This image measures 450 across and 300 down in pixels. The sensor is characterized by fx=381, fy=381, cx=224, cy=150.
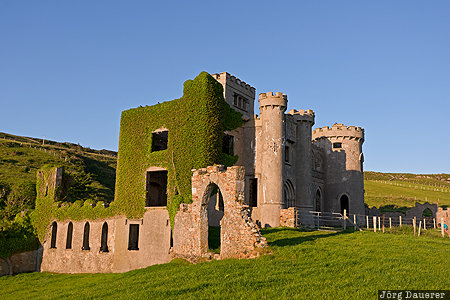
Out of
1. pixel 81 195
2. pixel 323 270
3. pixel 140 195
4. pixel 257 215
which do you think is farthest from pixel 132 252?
pixel 81 195

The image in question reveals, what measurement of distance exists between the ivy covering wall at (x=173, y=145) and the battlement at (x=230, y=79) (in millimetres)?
5711

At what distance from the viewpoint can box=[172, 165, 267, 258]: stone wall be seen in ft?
63.6

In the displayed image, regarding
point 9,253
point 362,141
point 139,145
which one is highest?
point 362,141

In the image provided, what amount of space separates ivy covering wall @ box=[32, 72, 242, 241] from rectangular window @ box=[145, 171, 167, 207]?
72.8 inches

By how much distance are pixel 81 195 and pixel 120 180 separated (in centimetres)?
1847

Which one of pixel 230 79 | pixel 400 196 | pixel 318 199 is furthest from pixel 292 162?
pixel 400 196

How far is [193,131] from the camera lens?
91.0 feet

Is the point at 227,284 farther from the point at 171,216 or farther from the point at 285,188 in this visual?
the point at 285,188

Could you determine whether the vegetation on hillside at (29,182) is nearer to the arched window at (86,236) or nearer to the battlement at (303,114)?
the arched window at (86,236)

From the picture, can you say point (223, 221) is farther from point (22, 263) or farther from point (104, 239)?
point (22, 263)

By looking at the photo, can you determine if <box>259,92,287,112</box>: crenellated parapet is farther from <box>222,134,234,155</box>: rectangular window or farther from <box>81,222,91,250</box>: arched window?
<box>81,222,91,250</box>: arched window

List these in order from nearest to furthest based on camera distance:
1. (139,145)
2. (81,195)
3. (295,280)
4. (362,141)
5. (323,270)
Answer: (295,280)
(323,270)
(139,145)
(362,141)
(81,195)

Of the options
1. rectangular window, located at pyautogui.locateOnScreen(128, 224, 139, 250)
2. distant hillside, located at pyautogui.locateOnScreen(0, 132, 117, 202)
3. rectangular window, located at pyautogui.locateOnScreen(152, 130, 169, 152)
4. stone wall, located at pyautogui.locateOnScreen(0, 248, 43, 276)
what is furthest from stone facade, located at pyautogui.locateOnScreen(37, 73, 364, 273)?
distant hillside, located at pyautogui.locateOnScreen(0, 132, 117, 202)

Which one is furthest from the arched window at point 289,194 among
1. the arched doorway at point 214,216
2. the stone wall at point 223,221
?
the stone wall at point 223,221
